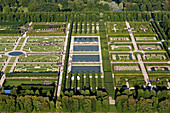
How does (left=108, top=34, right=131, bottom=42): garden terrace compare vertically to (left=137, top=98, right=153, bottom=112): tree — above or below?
above

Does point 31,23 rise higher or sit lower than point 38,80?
higher

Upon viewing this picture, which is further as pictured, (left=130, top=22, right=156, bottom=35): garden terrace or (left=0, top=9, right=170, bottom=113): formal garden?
(left=130, top=22, right=156, bottom=35): garden terrace

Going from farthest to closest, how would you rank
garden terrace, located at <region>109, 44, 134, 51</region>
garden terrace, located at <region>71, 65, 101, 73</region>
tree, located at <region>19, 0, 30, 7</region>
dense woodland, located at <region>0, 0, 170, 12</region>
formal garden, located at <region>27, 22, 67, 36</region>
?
tree, located at <region>19, 0, 30, 7</region> → dense woodland, located at <region>0, 0, 170, 12</region> → formal garden, located at <region>27, 22, 67, 36</region> → garden terrace, located at <region>109, 44, 134, 51</region> → garden terrace, located at <region>71, 65, 101, 73</region>

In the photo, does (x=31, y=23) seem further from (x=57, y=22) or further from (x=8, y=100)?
(x=8, y=100)

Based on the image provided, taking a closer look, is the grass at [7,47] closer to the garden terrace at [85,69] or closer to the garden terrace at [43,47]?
the garden terrace at [43,47]

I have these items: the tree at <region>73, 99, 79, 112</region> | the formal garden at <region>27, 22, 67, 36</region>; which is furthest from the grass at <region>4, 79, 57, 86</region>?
the formal garden at <region>27, 22, 67, 36</region>

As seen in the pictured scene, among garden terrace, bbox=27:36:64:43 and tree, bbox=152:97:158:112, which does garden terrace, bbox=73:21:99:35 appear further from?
tree, bbox=152:97:158:112

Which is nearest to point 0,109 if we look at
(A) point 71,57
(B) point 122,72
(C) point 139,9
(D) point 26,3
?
(A) point 71,57
